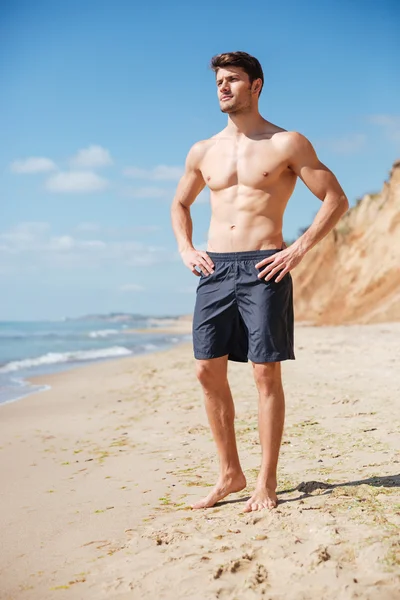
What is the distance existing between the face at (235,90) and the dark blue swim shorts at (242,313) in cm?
84

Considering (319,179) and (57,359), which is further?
(57,359)

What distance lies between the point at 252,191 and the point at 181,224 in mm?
603

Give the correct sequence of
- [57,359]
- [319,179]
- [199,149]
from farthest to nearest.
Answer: [57,359]
[199,149]
[319,179]

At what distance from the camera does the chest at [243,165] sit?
12.2 feet

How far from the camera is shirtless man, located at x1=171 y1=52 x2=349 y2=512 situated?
12.0ft

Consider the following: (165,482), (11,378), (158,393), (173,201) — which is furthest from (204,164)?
(11,378)

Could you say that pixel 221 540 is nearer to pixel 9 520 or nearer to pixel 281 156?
pixel 9 520

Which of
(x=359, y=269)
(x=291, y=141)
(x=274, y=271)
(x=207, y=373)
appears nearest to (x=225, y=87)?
(x=291, y=141)


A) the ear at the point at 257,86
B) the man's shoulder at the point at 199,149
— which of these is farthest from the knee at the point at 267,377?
the ear at the point at 257,86

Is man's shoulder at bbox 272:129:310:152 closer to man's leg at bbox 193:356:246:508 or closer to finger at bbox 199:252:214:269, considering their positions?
finger at bbox 199:252:214:269

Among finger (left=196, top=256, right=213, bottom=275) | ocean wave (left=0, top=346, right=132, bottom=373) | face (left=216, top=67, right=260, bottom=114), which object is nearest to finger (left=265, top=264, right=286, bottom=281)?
finger (left=196, top=256, right=213, bottom=275)

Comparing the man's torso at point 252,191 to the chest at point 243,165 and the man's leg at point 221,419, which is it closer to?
the chest at point 243,165

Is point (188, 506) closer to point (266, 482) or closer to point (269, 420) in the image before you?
point (266, 482)

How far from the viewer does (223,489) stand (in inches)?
153
